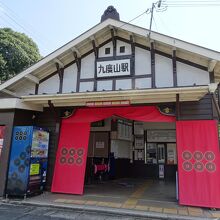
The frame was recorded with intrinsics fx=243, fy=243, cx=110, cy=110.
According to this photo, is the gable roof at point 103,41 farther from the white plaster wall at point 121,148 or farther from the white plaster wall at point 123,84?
the white plaster wall at point 121,148

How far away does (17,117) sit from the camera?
7.91 m

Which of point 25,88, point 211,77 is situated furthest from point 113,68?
point 25,88

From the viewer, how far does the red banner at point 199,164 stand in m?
6.44

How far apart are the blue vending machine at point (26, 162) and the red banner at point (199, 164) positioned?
4277 millimetres

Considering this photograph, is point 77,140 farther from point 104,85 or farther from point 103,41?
point 103,41

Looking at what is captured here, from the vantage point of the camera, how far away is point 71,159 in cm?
798

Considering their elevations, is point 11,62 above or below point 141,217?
above

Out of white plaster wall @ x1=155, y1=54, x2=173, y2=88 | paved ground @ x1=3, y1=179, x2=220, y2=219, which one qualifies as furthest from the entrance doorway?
white plaster wall @ x1=155, y1=54, x2=173, y2=88

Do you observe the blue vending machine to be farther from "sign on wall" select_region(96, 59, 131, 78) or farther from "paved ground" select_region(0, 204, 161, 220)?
"sign on wall" select_region(96, 59, 131, 78)

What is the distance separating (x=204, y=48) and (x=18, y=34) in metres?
17.6

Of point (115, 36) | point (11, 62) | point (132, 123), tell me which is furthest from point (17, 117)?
point (11, 62)

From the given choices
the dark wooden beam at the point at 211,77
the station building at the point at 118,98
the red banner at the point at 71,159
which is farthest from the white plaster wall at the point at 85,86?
the dark wooden beam at the point at 211,77

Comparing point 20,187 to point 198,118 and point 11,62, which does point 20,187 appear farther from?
point 11,62

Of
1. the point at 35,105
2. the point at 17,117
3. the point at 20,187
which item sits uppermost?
the point at 35,105
